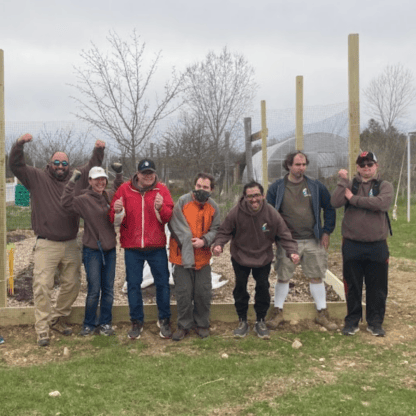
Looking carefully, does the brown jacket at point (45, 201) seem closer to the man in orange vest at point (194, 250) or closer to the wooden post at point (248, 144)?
the man in orange vest at point (194, 250)

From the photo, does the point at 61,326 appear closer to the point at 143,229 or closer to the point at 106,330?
the point at 106,330

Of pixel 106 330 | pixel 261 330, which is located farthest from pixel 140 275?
pixel 261 330

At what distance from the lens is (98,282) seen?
472cm

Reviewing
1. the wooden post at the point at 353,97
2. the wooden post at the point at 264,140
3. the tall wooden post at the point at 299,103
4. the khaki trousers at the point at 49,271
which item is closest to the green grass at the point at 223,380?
the khaki trousers at the point at 49,271

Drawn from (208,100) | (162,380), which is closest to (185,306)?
(162,380)

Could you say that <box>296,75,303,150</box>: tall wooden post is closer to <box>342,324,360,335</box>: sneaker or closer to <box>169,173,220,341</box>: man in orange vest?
<box>169,173,220,341</box>: man in orange vest

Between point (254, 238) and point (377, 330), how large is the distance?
1564 millimetres

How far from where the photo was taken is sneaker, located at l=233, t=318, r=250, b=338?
477 centimetres

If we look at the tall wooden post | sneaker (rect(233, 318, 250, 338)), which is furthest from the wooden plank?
the tall wooden post

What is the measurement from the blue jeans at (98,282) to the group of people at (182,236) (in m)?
0.01

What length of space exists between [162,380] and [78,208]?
5.94 ft

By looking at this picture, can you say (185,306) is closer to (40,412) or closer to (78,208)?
(78,208)

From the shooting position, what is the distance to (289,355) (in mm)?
4316

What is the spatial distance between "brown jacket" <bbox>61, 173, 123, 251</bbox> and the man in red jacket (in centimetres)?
12
